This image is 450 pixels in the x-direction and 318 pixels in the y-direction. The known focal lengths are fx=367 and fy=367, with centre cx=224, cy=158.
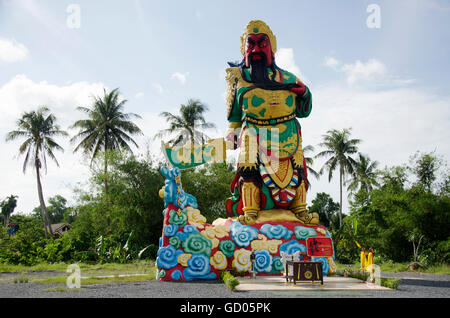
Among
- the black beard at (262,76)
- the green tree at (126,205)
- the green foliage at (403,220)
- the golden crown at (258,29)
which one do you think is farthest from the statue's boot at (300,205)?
the green tree at (126,205)

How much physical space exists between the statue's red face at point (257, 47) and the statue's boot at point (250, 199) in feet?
11.3

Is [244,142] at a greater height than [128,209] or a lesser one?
greater

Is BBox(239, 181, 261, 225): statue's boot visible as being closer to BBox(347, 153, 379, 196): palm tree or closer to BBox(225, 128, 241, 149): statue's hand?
BBox(225, 128, 241, 149): statue's hand

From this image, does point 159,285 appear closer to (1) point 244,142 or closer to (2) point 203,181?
(1) point 244,142

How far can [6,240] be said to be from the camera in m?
16.1

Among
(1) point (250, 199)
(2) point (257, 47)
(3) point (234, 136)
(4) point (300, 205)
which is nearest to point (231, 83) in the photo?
(2) point (257, 47)

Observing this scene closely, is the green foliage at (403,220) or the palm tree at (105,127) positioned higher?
the palm tree at (105,127)

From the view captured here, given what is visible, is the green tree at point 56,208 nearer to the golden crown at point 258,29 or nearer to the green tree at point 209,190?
the green tree at point 209,190

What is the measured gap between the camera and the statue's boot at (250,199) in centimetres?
933

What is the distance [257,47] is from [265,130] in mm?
2309

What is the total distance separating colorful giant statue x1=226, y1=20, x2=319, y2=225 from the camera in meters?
9.47

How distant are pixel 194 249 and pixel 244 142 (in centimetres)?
314

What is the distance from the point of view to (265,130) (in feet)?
32.0
